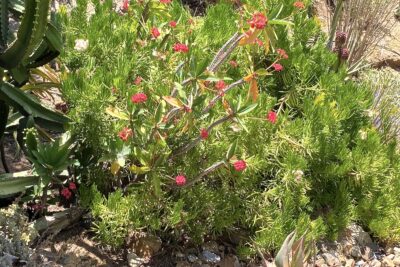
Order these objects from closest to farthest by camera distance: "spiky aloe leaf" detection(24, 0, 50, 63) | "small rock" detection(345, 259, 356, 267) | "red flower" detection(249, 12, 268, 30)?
"red flower" detection(249, 12, 268, 30), "spiky aloe leaf" detection(24, 0, 50, 63), "small rock" detection(345, 259, 356, 267)

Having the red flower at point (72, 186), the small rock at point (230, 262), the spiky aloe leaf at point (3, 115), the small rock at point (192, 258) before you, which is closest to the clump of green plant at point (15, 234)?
the red flower at point (72, 186)

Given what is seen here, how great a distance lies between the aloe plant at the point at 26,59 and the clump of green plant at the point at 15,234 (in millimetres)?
167

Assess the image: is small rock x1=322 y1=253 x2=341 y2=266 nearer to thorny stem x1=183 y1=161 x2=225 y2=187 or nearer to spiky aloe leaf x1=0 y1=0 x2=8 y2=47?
thorny stem x1=183 y1=161 x2=225 y2=187

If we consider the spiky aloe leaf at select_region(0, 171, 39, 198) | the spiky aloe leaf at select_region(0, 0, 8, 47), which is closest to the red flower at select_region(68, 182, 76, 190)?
the spiky aloe leaf at select_region(0, 171, 39, 198)

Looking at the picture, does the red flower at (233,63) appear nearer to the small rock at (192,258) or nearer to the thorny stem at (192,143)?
the thorny stem at (192,143)

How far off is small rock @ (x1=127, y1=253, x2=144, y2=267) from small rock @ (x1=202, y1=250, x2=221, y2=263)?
334mm

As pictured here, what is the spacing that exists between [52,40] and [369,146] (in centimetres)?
171

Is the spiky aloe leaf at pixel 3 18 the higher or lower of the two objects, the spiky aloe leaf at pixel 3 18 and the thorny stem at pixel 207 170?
the higher

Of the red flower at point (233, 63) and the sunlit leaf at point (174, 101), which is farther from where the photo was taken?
the red flower at point (233, 63)

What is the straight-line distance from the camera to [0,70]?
258 cm

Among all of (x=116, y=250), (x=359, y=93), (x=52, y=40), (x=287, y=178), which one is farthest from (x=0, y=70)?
(x=359, y=93)

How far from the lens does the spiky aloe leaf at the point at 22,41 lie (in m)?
2.50

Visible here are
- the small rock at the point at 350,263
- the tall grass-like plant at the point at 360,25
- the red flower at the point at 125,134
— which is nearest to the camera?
the red flower at the point at 125,134

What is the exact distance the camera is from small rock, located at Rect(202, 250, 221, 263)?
2898mm
